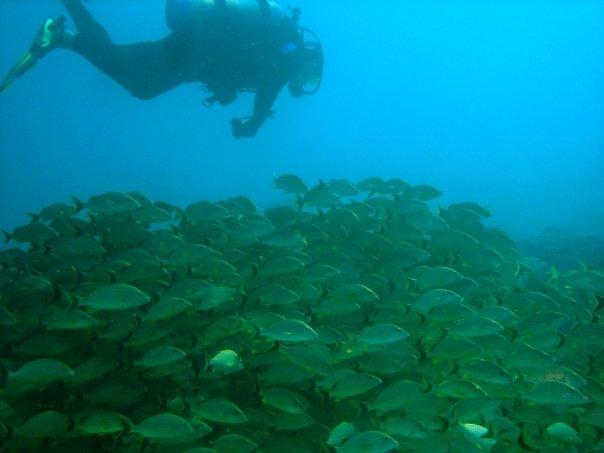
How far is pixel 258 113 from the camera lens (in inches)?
381

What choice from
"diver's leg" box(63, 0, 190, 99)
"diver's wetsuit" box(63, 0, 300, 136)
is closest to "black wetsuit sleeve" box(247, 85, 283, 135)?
"diver's wetsuit" box(63, 0, 300, 136)

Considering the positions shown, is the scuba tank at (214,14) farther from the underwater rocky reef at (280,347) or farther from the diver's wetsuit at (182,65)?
the underwater rocky reef at (280,347)

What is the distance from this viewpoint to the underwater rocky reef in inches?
142

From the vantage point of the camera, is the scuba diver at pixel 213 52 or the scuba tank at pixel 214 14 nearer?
the scuba tank at pixel 214 14

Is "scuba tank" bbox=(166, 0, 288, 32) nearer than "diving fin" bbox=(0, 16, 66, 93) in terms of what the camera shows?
Yes

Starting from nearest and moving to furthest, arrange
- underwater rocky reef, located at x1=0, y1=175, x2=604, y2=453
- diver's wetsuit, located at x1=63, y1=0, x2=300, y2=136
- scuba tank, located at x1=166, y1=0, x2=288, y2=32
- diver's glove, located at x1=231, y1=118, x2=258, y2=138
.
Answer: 1. underwater rocky reef, located at x1=0, y1=175, x2=604, y2=453
2. scuba tank, located at x1=166, y1=0, x2=288, y2=32
3. diver's wetsuit, located at x1=63, y1=0, x2=300, y2=136
4. diver's glove, located at x1=231, y1=118, x2=258, y2=138

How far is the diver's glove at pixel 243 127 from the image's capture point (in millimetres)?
9688

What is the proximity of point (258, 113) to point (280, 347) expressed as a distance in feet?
22.3

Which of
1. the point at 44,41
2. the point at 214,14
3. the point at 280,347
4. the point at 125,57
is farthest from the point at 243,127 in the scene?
the point at 280,347

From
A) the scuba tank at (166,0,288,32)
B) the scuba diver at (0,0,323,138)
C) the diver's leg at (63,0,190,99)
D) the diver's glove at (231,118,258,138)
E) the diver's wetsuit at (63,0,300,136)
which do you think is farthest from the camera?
the diver's glove at (231,118,258,138)

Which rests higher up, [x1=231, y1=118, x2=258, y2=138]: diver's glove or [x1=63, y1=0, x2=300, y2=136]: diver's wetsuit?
[x1=63, y1=0, x2=300, y2=136]: diver's wetsuit

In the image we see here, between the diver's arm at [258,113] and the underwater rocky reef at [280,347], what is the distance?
14.5 ft

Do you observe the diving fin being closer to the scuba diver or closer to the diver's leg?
the scuba diver

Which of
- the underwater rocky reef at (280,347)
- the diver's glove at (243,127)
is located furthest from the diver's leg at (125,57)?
the underwater rocky reef at (280,347)
